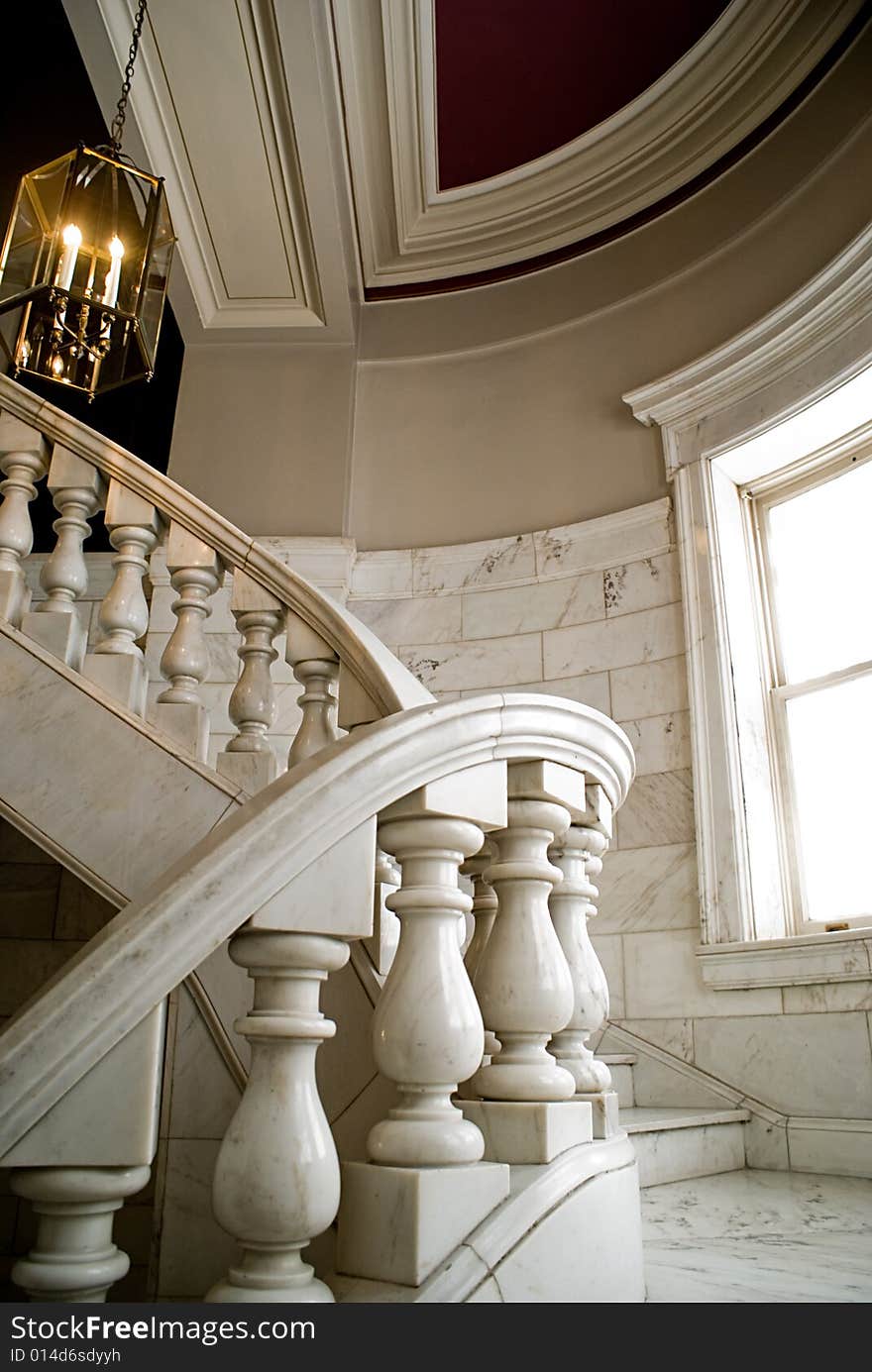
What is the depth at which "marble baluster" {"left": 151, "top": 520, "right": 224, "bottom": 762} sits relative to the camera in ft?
7.07

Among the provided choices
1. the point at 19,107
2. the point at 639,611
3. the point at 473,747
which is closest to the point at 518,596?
the point at 639,611

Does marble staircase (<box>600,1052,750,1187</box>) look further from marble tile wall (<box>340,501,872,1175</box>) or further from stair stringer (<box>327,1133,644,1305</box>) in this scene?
stair stringer (<box>327,1133,644,1305</box>)

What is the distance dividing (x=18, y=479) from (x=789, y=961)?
103 inches

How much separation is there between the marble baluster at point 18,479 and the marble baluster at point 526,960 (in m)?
1.53

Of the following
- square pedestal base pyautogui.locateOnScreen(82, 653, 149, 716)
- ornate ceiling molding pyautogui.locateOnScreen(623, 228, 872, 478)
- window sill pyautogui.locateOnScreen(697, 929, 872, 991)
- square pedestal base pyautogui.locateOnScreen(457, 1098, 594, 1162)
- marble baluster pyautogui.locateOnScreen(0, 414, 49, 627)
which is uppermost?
ornate ceiling molding pyautogui.locateOnScreen(623, 228, 872, 478)

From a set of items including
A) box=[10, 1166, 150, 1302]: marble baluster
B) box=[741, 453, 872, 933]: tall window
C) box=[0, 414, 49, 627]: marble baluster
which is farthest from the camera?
box=[741, 453, 872, 933]: tall window

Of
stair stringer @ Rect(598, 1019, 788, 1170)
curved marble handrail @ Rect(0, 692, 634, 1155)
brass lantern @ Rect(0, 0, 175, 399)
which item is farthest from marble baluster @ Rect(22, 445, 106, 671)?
stair stringer @ Rect(598, 1019, 788, 1170)

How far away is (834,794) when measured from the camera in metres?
3.42

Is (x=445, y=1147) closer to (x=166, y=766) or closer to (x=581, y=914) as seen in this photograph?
(x=581, y=914)

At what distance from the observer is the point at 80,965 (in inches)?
35.3

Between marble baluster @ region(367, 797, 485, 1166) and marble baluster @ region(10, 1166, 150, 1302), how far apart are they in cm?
28

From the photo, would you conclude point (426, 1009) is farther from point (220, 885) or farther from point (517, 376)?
point (517, 376)

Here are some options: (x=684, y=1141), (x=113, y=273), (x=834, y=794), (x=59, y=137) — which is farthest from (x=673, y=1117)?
(x=59, y=137)

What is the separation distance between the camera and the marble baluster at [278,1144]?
2.90 feet
